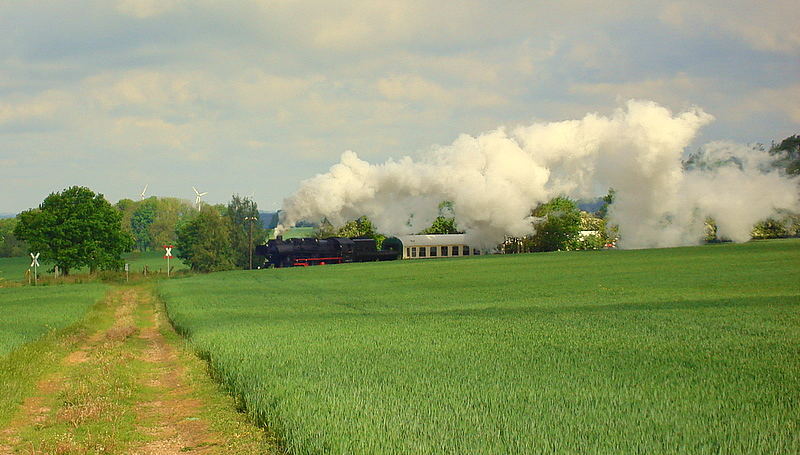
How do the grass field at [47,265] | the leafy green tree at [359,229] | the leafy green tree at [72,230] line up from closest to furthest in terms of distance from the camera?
the leafy green tree at [72,230], the leafy green tree at [359,229], the grass field at [47,265]

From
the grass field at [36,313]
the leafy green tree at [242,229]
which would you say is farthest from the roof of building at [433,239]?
the grass field at [36,313]

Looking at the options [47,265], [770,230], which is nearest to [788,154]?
[770,230]

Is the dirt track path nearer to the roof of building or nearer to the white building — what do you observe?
the white building

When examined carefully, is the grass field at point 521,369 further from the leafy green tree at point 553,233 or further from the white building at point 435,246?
the leafy green tree at point 553,233

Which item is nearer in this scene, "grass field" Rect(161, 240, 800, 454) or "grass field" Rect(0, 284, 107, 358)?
"grass field" Rect(161, 240, 800, 454)

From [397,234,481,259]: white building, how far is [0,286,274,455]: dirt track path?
257ft

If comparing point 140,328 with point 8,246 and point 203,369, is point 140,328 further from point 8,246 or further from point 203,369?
point 8,246

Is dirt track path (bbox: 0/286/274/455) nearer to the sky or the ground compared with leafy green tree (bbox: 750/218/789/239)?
nearer to the ground

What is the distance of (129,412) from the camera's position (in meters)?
15.2

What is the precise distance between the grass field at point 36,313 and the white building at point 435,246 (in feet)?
174

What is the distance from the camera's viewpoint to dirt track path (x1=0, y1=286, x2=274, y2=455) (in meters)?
12.6

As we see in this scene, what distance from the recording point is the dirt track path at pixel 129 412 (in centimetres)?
1263

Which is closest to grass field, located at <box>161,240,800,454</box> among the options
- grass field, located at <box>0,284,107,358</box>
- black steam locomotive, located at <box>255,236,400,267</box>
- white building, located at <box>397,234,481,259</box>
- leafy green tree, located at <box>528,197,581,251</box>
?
grass field, located at <box>0,284,107,358</box>

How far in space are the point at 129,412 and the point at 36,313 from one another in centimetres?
2700
